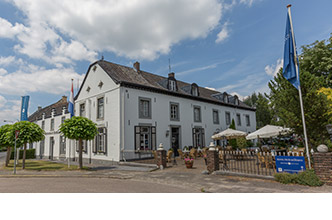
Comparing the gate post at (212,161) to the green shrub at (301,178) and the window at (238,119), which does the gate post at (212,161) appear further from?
the window at (238,119)

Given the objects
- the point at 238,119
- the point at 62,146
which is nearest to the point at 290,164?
the point at 238,119

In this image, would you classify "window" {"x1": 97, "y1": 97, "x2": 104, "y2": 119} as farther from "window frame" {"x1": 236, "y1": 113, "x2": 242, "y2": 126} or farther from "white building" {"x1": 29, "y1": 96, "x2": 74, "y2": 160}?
"window frame" {"x1": 236, "y1": 113, "x2": 242, "y2": 126}

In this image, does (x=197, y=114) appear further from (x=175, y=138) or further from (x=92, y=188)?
(x=92, y=188)

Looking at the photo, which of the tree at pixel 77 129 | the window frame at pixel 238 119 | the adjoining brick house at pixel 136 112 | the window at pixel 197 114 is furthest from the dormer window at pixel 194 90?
the tree at pixel 77 129

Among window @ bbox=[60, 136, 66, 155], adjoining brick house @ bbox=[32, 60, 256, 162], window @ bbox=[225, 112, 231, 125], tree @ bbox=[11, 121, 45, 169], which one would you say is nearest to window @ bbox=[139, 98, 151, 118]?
adjoining brick house @ bbox=[32, 60, 256, 162]

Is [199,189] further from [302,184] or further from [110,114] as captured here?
[110,114]

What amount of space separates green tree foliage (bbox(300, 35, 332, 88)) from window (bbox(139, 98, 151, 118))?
1479 centimetres

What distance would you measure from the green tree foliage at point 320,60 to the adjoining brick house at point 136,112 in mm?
9867

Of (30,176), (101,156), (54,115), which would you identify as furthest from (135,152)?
(54,115)

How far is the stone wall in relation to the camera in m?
6.86

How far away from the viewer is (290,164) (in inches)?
312

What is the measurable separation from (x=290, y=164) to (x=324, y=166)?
1.15 metres

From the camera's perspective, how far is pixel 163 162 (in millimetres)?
11992

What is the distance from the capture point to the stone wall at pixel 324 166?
686cm
